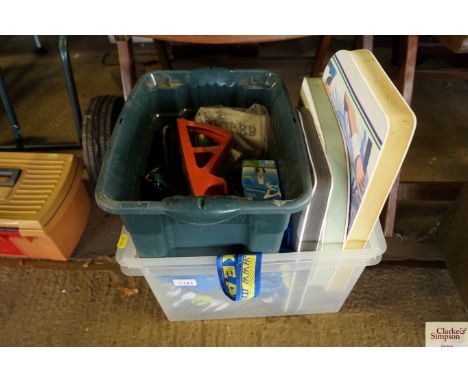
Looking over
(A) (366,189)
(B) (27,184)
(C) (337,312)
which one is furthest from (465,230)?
(B) (27,184)

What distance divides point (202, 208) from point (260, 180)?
0.19m

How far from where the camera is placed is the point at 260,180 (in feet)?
2.42

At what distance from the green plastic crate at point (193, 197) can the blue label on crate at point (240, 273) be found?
0.02m

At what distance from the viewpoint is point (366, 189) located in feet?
2.03

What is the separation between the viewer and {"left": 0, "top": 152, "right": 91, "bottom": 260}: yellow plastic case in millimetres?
899

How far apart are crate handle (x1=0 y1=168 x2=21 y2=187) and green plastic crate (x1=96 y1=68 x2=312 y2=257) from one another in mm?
384

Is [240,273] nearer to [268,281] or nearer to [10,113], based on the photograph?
[268,281]

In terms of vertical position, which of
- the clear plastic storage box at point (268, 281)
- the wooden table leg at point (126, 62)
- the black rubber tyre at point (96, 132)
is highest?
the wooden table leg at point (126, 62)

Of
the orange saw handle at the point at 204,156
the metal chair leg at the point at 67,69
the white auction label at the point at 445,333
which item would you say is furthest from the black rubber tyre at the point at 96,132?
the white auction label at the point at 445,333

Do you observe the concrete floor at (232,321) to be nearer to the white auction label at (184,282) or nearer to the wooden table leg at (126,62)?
the white auction label at (184,282)

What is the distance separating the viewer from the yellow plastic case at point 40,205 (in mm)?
899

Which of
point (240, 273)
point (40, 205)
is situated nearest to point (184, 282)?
point (240, 273)

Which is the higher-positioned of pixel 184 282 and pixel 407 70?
pixel 407 70

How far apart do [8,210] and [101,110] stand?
34 cm
